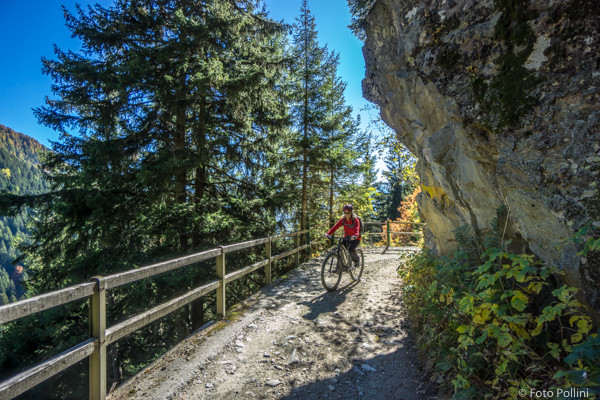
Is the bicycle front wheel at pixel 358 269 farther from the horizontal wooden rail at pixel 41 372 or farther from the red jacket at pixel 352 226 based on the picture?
the horizontal wooden rail at pixel 41 372

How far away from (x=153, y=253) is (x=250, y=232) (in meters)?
2.96

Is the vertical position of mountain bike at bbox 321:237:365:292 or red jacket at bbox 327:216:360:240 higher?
red jacket at bbox 327:216:360:240

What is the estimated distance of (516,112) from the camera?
2881mm

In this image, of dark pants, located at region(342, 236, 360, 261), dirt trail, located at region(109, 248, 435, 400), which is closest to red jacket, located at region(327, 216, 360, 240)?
dark pants, located at region(342, 236, 360, 261)

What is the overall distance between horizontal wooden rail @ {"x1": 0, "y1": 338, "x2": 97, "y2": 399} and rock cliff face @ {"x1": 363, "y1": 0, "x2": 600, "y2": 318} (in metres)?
3.92

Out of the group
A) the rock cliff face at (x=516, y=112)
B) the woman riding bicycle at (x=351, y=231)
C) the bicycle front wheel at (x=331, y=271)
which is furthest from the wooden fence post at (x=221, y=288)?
the rock cliff face at (x=516, y=112)

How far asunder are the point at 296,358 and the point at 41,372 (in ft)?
8.57

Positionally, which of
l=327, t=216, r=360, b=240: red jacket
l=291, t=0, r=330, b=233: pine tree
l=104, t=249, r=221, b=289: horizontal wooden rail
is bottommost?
l=104, t=249, r=221, b=289: horizontal wooden rail

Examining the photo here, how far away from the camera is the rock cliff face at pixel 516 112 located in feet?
7.82

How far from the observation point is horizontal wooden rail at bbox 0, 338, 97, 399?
1.90 meters

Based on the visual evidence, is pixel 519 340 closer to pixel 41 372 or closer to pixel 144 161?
pixel 41 372

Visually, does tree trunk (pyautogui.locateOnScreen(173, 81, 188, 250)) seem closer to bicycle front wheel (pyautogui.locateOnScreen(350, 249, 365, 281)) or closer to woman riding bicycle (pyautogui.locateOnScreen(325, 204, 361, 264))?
woman riding bicycle (pyautogui.locateOnScreen(325, 204, 361, 264))

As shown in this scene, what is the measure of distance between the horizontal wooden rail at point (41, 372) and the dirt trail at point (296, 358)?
821 mm

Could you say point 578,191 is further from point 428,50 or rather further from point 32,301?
point 32,301
